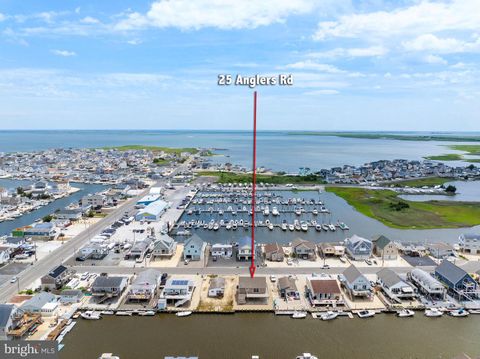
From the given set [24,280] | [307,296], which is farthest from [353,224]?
[24,280]

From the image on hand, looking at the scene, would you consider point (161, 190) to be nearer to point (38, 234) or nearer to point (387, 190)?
point (38, 234)

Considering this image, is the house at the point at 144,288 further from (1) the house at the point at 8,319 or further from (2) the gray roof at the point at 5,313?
(2) the gray roof at the point at 5,313

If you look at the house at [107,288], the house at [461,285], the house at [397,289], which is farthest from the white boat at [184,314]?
the house at [461,285]

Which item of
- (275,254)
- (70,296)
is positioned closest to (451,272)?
(275,254)

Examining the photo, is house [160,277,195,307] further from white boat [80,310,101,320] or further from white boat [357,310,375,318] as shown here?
white boat [357,310,375,318]

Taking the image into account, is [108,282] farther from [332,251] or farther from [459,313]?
[459,313]

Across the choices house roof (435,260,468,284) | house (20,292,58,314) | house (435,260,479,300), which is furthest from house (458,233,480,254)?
house (20,292,58,314)
